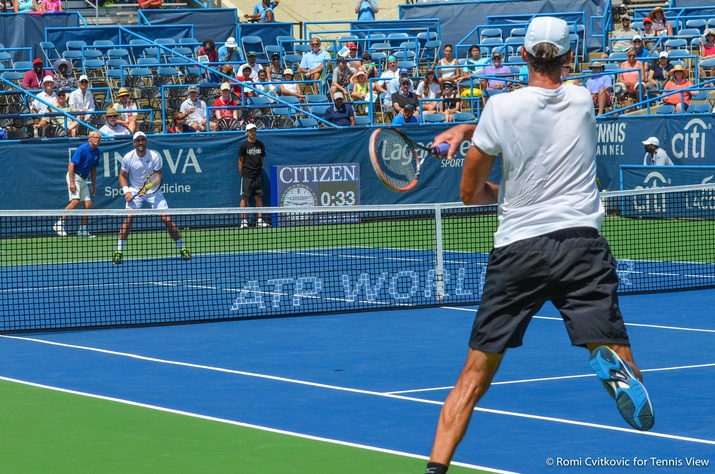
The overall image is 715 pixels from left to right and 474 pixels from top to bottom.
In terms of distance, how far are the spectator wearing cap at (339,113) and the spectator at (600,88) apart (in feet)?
15.6

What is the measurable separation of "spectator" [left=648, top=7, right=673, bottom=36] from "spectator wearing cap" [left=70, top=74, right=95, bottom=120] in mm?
12598

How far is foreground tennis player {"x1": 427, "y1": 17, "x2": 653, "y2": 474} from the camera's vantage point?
208 inches

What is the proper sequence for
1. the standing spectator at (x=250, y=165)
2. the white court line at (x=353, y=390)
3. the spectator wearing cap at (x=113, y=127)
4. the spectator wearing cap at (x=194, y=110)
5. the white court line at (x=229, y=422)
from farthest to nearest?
the spectator wearing cap at (x=194, y=110), the standing spectator at (x=250, y=165), the spectator wearing cap at (x=113, y=127), the white court line at (x=353, y=390), the white court line at (x=229, y=422)

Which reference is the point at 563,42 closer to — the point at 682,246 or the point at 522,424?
the point at 522,424

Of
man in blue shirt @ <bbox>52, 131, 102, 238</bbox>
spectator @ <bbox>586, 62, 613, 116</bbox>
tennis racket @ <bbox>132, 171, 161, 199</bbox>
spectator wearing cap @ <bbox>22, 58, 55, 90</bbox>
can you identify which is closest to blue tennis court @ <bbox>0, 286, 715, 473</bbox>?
tennis racket @ <bbox>132, 171, 161, 199</bbox>

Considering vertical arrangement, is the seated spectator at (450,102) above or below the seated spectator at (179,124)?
above

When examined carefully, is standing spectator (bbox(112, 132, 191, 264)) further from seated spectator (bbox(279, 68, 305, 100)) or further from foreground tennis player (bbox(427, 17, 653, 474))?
foreground tennis player (bbox(427, 17, 653, 474))

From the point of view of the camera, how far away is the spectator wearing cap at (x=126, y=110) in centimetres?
2331

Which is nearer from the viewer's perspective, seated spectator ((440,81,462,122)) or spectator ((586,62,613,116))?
seated spectator ((440,81,462,122))

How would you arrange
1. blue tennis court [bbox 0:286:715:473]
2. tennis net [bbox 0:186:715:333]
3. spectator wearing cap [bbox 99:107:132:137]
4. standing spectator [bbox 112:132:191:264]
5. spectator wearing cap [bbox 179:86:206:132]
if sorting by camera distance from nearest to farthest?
blue tennis court [bbox 0:286:715:473] < tennis net [bbox 0:186:715:333] < standing spectator [bbox 112:132:191:264] < spectator wearing cap [bbox 99:107:132:137] < spectator wearing cap [bbox 179:86:206:132]

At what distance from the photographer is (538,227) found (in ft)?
17.5

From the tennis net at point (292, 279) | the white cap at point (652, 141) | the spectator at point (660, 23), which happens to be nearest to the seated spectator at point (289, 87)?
the tennis net at point (292, 279)

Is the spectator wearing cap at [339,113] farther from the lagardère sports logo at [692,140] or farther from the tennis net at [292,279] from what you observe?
the lagardère sports logo at [692,140]

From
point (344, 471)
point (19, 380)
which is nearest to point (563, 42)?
point (344, 471)
